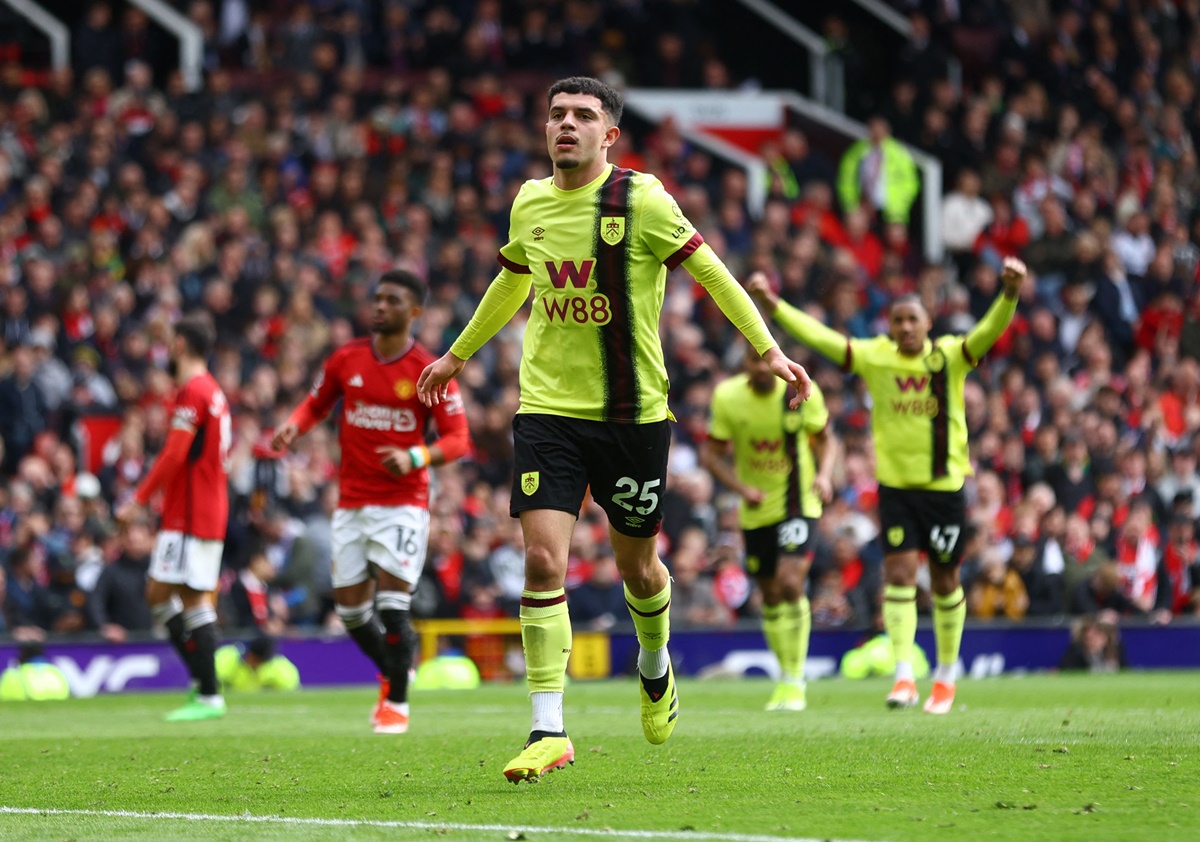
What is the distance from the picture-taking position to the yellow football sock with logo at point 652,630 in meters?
8.19

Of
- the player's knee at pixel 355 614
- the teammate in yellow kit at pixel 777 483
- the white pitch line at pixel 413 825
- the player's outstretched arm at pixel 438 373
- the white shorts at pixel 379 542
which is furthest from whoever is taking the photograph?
the teammate in yellow kit at pixel 777 483

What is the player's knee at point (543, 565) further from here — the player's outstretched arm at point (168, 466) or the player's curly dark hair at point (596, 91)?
the player's outstretched arm at point (168, 466)

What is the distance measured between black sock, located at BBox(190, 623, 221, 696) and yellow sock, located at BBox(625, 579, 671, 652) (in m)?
4.99

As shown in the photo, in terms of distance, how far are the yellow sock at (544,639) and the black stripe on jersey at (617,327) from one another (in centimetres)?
78

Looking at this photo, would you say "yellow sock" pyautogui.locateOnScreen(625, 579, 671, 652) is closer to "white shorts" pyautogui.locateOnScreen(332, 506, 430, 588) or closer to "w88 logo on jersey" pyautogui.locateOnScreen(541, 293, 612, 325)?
"w88 logo on jersey" pyautogui.locateOnScreen(541, 293, 612, 325)

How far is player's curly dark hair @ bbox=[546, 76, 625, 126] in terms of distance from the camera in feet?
25.6

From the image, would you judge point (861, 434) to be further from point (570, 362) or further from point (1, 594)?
point (570, 362)

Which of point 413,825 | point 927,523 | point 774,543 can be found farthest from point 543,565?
point 774,543

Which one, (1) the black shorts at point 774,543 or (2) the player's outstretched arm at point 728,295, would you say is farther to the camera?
(1) the black shorts at point 774,543

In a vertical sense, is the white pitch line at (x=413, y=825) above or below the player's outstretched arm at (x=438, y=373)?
below

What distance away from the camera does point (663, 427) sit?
25.7 ft

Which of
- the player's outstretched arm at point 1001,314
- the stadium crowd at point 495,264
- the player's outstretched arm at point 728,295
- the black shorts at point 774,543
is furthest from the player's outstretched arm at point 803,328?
the stadium crowd at point 495,264

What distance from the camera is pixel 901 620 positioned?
12352 millimetres

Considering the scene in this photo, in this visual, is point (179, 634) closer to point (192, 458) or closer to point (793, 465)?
point (192, 458)
